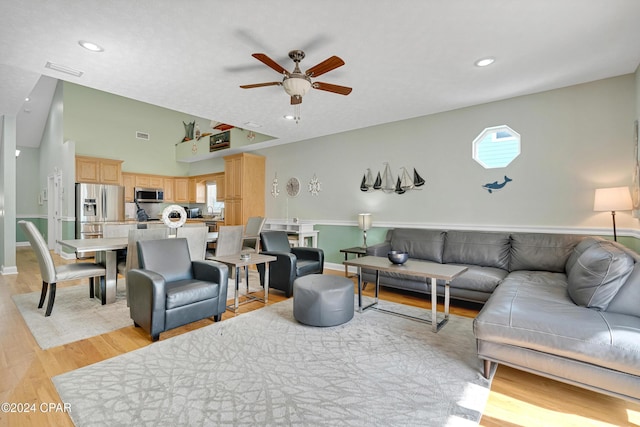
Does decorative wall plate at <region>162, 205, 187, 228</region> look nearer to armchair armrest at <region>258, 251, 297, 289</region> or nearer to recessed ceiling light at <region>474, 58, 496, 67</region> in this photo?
armchair armrest at <region>258, 251, 297, 289</region>

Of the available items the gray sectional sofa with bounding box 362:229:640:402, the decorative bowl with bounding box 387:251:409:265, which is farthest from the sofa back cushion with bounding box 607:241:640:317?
the decorative bowl with bounding box 387:251:409:265

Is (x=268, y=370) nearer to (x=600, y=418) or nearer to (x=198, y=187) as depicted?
(x=600, y=418)

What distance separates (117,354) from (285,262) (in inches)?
80.4

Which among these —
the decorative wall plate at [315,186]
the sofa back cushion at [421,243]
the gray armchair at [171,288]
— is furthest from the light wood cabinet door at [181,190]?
the sofa back cushion at [421,243]

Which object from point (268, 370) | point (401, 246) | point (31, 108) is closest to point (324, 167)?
point (401, 246)

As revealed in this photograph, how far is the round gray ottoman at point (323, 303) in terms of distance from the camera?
295cm

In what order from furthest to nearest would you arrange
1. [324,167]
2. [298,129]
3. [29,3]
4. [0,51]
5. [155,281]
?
[324,167], [298,129], [0,51], [155,281], [29,3]

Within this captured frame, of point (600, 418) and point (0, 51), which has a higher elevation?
point (0, 51)

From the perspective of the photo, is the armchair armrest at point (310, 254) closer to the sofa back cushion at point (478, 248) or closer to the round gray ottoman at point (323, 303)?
the round gray ottoman at point (323, 303)

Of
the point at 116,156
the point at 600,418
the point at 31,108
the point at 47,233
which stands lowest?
the point at 600,418

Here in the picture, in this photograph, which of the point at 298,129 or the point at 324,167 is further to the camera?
the point at 324,167

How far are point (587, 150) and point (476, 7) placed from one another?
2.56 metres

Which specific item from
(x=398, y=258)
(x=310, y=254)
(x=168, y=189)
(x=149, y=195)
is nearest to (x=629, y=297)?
(x=398, y=258)

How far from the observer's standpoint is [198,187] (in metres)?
9.43
